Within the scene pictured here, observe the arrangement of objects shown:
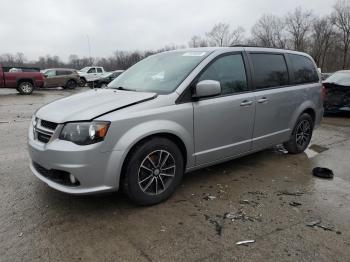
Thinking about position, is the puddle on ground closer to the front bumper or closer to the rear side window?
the rear side window

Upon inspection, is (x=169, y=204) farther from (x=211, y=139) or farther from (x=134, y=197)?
(x=211, y=139)

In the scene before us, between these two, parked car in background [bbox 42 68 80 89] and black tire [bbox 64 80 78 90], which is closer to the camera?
parked car in background [bbox 42 68 80 89]

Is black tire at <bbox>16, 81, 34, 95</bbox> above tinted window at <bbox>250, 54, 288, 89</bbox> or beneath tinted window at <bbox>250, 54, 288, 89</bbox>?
beneath

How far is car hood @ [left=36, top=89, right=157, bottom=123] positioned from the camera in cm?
326

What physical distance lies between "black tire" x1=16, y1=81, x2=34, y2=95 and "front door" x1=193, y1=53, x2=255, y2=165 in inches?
664

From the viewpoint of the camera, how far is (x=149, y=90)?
394 centimetres

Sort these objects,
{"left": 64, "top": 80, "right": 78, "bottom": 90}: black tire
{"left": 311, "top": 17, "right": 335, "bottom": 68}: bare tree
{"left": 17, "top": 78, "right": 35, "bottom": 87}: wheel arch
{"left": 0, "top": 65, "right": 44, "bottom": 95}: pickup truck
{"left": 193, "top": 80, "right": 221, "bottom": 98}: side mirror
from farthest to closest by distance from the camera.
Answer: {"left": 311, "top": 17, "right": 335, "bottom": 68}: bare tree < {"left": 64, "top": 80, "right": 78, "bottom": 90}: black tire < {"left": 17, "top": 78, "right": 35, "bottom": 87}: wheel arch < {"left": 0, "top": 65, "right": 44, "bottom": 95}: pickup truck < {"left": 193, "top": 80, "right": 221, "bottom": 98}: side mirror

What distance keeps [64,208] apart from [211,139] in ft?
6.26

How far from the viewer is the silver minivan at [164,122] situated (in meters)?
3.19

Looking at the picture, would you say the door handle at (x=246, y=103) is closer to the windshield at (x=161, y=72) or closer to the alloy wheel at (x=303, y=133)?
the windshield at (x=161, y=72)

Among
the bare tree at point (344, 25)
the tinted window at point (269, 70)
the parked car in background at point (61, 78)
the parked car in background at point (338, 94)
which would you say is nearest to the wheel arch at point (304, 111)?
the tinted window at point (269, 70)

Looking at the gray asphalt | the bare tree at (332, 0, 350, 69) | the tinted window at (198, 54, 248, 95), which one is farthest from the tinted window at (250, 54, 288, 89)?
the bare tree at (332, 0, 350, 69)

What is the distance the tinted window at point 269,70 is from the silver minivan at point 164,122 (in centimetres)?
2

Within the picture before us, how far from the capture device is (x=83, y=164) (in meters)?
3.11
